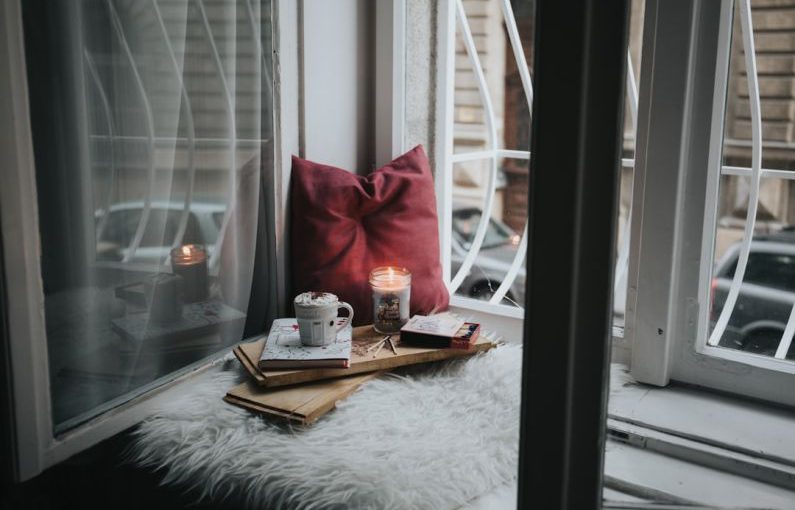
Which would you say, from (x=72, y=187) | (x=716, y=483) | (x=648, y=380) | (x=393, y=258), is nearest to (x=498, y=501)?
Result: (x=716, y=483)

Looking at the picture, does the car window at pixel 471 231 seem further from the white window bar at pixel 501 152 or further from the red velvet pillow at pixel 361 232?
the red velvet pillow at pixel 361 232

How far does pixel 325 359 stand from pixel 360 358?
9 centimetres

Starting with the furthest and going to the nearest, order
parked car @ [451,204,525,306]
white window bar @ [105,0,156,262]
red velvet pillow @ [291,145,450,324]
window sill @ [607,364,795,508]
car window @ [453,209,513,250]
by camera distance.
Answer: car window @ [453,209,513,250] < parked car @ [451,204,525,306] < red velvet pillow @ [291,145,450,324] < white window bar @ [105,0,156,262] < window sill @ [607,364,795,508]

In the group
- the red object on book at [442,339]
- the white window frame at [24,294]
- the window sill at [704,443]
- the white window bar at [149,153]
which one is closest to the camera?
the white window frame at [24,294]

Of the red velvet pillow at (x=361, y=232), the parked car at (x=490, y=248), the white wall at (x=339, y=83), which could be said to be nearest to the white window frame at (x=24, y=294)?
the red velvet pillow at (x=361, y=232)

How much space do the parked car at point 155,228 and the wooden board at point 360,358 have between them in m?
0.24

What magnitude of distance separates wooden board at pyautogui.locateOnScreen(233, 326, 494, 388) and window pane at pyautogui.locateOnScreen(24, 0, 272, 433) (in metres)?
0.13

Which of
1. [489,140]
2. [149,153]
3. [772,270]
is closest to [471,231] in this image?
[489,140]

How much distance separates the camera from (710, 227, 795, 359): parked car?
1412 mm

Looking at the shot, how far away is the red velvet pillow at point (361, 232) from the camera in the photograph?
165cm

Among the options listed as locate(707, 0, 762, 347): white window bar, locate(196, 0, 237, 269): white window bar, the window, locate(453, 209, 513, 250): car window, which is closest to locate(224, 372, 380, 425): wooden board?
locate(196, 0, 237, 269): white window bar

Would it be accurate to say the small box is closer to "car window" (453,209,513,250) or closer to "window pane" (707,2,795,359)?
"window pane" (707,2,795,359)

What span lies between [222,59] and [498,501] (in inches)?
39.1

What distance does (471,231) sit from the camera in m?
4.82
